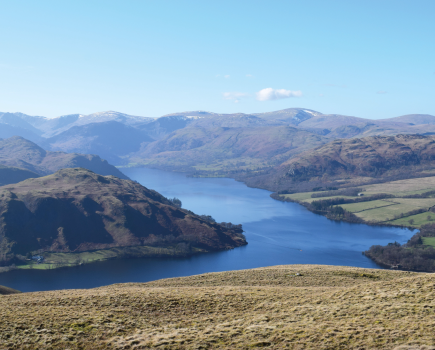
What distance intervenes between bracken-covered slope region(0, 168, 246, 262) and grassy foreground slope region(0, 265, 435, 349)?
4953 inches

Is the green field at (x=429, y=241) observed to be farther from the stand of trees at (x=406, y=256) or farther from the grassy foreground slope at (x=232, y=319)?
the grassy foreground slope at (x=232, y=319)

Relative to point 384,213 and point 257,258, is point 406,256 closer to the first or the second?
point 257,258

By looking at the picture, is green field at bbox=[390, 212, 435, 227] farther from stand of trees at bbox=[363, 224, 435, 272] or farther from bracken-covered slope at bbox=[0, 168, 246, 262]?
bracken-covered slope at bbox=[0, 168, 246, 262]

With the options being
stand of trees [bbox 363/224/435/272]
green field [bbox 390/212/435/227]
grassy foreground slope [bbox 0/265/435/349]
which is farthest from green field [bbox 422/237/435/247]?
grassy foreground slope [bbox 0/265/435/349]

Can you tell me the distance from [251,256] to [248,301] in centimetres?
10959

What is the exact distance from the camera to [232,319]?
75.1ft

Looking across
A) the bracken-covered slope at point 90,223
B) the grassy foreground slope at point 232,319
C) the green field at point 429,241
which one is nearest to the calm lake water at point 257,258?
the green field at point 429,241

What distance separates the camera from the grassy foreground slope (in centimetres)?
1844

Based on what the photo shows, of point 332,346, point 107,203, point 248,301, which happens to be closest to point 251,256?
point 107,203

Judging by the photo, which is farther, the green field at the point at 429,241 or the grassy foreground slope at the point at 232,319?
the green field at the point at 429,241

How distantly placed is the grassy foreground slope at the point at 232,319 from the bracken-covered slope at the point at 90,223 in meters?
126

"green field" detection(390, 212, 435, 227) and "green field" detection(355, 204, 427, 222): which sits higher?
"green field" detection(355, 204, 427, 222)

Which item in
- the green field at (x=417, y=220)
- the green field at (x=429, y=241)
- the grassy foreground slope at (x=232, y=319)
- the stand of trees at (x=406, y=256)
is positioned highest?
the grassy foreground slope at (x=232, y=319)

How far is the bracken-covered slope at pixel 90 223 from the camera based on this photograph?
490ft
